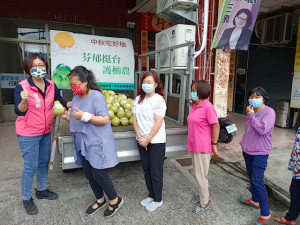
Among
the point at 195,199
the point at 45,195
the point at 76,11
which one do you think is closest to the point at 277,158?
the point at 195,199

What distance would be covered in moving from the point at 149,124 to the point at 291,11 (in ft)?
22.2

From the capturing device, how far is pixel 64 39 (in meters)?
5.42

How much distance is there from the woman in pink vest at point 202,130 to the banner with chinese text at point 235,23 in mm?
2091

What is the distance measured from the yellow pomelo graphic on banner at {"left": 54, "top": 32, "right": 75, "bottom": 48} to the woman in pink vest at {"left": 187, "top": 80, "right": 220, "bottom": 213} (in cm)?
400

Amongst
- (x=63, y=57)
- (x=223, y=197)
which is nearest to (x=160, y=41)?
(x=63, y=57)

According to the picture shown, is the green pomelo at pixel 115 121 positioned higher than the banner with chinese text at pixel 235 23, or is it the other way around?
the banner with chinese text at pixel 235 23

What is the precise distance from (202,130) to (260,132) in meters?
0.59

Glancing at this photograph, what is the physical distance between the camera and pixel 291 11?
22.1ft

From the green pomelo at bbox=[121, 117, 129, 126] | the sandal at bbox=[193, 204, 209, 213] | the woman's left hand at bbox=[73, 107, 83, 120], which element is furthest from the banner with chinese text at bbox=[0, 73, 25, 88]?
the sandal at bbox=[193, 204, 209, 213]

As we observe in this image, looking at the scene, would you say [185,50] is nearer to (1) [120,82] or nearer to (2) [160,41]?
(2) [160,41]

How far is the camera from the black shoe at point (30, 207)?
8.40 ft

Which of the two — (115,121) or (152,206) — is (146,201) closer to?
(152,206)

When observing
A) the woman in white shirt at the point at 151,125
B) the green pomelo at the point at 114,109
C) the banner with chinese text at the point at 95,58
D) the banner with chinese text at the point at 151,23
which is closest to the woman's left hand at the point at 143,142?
the woman in white shirt at the point at 151,125

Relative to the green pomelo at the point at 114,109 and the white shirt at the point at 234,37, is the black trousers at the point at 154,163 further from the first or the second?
the white shirt at the point at 234,37
